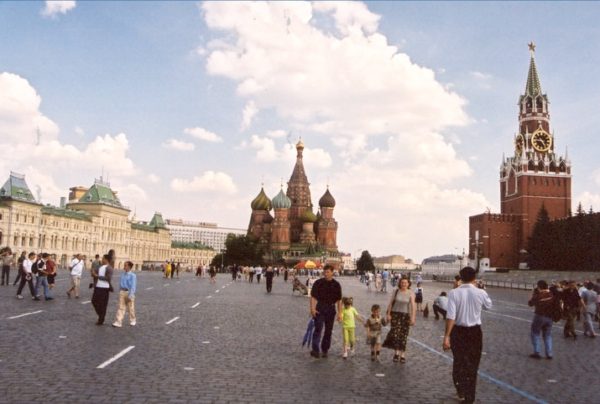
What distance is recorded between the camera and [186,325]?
14773 millimetres

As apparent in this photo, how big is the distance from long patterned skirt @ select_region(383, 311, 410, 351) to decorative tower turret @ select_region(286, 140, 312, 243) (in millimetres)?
113934

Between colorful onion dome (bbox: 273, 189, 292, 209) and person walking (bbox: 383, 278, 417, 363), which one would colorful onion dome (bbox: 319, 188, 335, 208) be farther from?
person walking (bbox: 383, 278, 417, 363)

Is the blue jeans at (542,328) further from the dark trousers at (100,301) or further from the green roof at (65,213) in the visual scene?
the green roof at (65,213)

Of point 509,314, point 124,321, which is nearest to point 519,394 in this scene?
point 124,321

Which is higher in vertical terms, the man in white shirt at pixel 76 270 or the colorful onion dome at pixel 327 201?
the colorful onion dome at pixel 327 201

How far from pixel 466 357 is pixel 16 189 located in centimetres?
8789

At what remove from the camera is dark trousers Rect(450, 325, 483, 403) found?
725cm

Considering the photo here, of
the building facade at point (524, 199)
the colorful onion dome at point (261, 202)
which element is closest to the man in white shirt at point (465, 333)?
the building facade at point (524, 199)

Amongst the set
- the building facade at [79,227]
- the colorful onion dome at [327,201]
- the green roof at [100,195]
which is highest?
the colorful onion dome at [327,201]

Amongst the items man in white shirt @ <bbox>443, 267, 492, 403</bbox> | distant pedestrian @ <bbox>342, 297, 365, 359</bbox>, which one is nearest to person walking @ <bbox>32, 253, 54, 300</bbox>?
distant pedestrian @ <bbox>342, 297, 365, 359</bbox>

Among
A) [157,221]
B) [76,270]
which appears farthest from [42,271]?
[157,221]

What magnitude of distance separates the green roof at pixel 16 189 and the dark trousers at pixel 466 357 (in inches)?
3345

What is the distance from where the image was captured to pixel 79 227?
9956cm

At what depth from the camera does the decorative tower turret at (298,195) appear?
124750 millimetres
